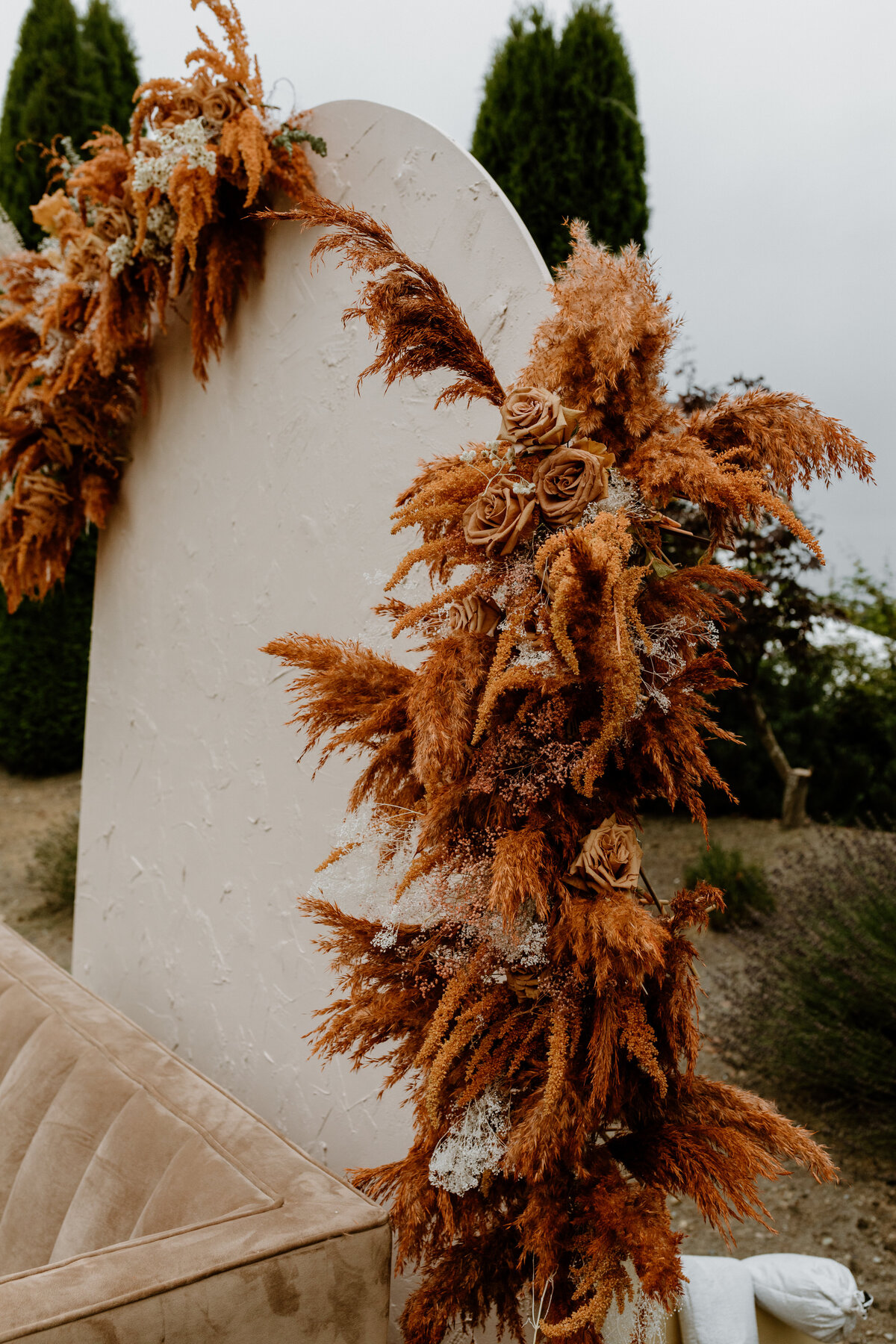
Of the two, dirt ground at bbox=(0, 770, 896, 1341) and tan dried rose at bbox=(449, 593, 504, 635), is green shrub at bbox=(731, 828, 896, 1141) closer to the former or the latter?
dirt ground at bbox=(0, 770, 896, 1341)

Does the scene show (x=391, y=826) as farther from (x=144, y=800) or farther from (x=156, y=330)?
(x=156, y=330)

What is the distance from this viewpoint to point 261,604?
5.63ft

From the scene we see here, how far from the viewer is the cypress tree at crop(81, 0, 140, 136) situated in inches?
217

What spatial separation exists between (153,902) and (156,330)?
1.26 meters

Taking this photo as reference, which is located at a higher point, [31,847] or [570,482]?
[570,482]

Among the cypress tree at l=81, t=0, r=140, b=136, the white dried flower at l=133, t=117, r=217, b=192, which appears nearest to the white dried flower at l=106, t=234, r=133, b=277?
the white dried flower at l=133, t=117, r=217, b=192

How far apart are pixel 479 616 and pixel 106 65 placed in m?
6.31

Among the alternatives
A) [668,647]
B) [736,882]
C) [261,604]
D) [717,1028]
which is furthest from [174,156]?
[736,882]

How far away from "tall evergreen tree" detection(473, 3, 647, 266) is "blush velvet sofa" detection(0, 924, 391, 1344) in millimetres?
4046

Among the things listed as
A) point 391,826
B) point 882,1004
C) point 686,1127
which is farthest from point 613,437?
point 882,1004

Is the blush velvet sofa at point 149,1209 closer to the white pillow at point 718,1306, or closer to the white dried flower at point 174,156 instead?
the white pillow at point 718,1306

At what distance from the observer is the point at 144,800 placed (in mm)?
2076

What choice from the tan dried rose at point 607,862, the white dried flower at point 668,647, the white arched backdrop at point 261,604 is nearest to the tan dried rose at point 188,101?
the white arched backdrop at point 261,604

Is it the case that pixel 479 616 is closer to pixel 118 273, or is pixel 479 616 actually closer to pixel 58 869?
pixel 118 273
